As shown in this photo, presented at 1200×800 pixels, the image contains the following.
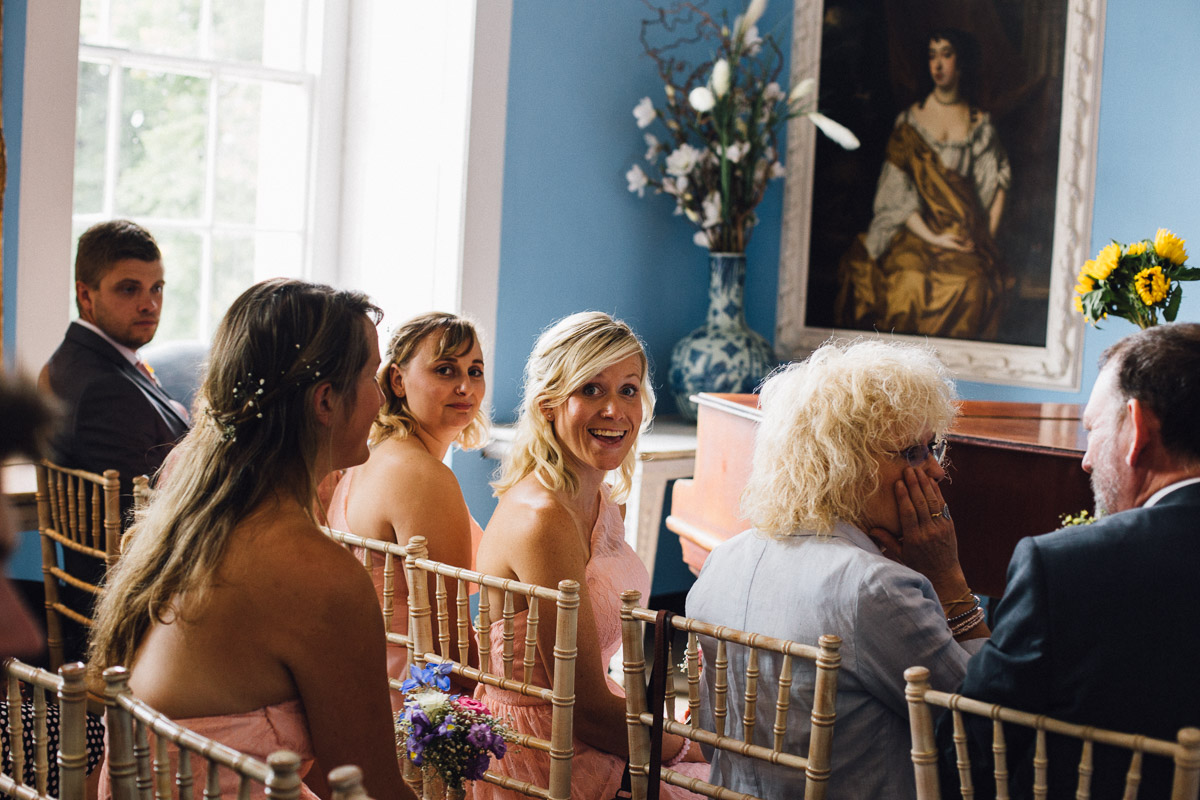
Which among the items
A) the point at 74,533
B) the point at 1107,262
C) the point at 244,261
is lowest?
the point at 74,533

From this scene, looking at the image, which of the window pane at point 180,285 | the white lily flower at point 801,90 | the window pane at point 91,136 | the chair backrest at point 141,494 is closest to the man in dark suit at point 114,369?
the chair backrest at point 141,494

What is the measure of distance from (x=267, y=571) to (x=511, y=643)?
499mm

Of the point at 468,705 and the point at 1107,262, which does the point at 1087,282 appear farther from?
the point at 468,705

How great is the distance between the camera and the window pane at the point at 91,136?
12.8 feet

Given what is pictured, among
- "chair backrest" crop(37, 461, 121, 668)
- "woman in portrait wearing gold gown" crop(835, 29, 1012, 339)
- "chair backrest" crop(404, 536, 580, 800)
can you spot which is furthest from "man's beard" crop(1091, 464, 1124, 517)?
"woman in portrait wearing gold gown" crop(835, 29, 1012, 339)

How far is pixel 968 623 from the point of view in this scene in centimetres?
186

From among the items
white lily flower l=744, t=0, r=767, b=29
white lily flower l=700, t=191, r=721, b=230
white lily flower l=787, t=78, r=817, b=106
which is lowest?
white lily flower l=700, t=191, r=721, b=230

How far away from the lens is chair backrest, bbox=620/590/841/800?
1.45 metres

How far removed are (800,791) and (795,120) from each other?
3763 millimetres

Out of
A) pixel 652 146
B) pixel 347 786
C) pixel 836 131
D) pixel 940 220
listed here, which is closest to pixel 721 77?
pixel 652 146

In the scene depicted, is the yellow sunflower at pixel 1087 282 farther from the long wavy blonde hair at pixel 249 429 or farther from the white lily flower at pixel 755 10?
the long wavy blonde hair at pixel 249 429

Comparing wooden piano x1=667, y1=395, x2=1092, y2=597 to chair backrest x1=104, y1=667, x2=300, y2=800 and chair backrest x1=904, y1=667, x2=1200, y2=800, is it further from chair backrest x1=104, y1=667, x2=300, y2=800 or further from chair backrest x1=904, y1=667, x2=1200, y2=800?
chair backrest x1=104, y1=667, x2=300, y2=800

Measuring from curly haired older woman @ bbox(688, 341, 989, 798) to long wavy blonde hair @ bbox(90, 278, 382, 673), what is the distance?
0.68m

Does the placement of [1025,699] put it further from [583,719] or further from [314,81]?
[314,81]
